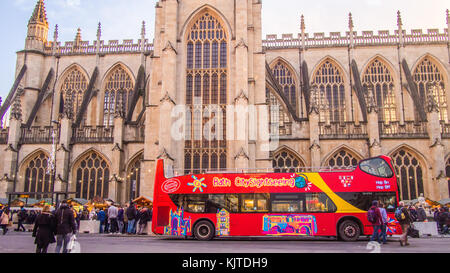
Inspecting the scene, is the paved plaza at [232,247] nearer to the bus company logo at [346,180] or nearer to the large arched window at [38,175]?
the bus company logo at [346,180]

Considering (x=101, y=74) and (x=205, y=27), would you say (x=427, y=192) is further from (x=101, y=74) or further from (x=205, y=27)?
(x=101, y=74)

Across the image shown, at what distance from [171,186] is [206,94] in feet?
43.0

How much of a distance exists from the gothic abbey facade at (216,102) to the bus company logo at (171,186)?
916 cm

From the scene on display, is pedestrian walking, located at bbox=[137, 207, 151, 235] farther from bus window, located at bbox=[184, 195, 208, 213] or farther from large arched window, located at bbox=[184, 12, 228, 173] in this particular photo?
large arched window, located at bbox=[184, 12, 228, 173]

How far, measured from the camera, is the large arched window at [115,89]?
131 ft

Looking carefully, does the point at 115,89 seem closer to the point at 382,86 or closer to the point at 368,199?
the point at 382,86

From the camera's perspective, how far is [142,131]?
32.8 meters

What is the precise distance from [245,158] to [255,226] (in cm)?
988

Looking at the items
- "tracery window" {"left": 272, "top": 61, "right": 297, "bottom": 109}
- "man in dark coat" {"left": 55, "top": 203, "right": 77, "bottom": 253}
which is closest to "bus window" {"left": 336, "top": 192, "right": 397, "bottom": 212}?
"man in dark coat" {"left": 55, "top": 203, "right": 77, "bottom": 253}

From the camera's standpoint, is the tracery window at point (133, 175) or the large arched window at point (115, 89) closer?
the tracery window at point (133, 175)

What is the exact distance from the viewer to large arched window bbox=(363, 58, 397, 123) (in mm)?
37250

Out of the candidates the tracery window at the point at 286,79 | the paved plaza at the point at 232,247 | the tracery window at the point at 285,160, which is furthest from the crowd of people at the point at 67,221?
the tracery window at the point at 286,79

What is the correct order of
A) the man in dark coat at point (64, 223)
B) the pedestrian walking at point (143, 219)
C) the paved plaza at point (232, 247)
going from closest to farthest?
the man in dark coat at point (64, 223) < the paved plaza at point (232, 247) < the pedestrian walking at point (143, 219)
